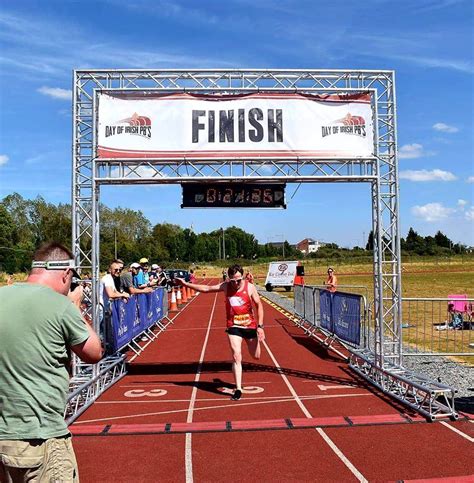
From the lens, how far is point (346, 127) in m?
9.96

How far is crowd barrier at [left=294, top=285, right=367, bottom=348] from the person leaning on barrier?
327 inches

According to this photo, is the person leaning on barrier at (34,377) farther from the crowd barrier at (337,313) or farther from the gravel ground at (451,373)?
the crowd barrier at (337,313)

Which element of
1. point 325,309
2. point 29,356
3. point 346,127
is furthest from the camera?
point 325,309

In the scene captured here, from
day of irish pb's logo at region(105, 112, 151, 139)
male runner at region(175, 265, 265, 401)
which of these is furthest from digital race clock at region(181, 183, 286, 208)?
male runner at region(175, 265, 265, 401)

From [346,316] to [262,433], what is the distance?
5.24 meters

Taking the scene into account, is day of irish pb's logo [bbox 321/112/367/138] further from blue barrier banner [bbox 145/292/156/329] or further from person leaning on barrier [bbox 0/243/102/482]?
person leaning on barrier [bbox 0/243/102/482]

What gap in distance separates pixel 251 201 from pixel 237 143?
1.05 metres

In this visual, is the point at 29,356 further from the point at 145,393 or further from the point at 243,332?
the point at 145,393

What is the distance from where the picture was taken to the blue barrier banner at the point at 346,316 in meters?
10.6

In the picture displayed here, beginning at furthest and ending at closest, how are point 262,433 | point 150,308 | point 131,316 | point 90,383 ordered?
point 150,308
point 131,316
point 90,383
point 262,433

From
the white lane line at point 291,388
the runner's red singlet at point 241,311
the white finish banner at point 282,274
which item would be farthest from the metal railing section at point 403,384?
the white finish banner at point 282,274

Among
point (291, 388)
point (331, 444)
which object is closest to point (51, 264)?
point (331, 444)

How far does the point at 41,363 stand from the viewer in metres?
2.76

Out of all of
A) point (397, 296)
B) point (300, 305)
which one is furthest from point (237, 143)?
point (300, 305)
